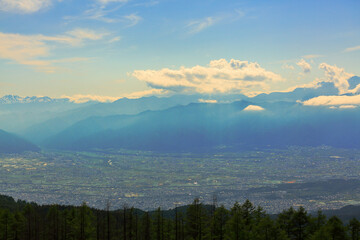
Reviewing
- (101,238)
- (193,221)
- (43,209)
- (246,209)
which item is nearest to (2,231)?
(101,238)

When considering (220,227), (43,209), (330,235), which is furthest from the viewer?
(43,209)

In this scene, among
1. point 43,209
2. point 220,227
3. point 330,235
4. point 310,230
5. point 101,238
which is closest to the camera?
point 330,235

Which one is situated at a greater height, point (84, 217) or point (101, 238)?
point (84, 217)

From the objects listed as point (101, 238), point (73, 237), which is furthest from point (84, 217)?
point (101, 238)

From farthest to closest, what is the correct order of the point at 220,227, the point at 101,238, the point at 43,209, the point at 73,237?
the point at 43,209 → the point at 101,238 → the point at 73,237 → the point at 220,227

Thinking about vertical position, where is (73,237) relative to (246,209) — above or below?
below

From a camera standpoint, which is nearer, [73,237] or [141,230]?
[73,237]

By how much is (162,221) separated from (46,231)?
26.0 metres

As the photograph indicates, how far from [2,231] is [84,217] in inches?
571

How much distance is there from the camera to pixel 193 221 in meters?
66.5

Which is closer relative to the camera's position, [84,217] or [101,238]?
[84,217]

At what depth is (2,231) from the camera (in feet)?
214

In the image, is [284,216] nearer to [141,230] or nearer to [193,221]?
[193,221]

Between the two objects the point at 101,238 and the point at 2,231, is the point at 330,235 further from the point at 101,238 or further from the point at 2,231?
the point at 2,231
